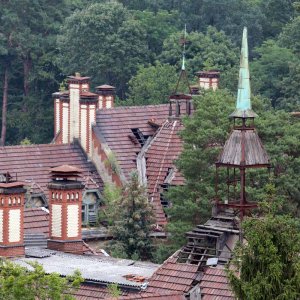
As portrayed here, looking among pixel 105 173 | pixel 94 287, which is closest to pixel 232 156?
pixel 94 287

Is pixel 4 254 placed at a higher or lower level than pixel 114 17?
lower

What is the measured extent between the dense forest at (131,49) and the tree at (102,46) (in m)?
0.04

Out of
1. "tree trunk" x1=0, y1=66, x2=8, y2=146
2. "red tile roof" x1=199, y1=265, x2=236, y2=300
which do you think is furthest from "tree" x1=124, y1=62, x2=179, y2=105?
"red tile roof" x1=199, y1=265, x2=236, y2=300

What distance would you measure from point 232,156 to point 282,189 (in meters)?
9.37

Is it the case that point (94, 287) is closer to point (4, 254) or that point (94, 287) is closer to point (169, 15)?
point (4, 254)

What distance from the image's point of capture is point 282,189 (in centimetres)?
6362

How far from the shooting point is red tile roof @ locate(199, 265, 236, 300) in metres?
51.8

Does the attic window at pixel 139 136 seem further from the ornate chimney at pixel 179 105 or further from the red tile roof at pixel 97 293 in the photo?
the red tile roof at pixel 97 293

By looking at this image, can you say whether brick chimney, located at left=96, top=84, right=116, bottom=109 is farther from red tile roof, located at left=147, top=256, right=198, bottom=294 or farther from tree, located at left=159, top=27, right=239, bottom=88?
red tile roof, located at left=147, top=256, right=198, bottom=294

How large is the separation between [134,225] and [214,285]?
14265mm

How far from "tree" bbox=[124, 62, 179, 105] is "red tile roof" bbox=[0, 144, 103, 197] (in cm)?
1324

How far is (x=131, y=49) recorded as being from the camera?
96.2m

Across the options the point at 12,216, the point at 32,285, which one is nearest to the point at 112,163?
the point at 12,216

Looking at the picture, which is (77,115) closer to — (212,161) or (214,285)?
(212,161)
